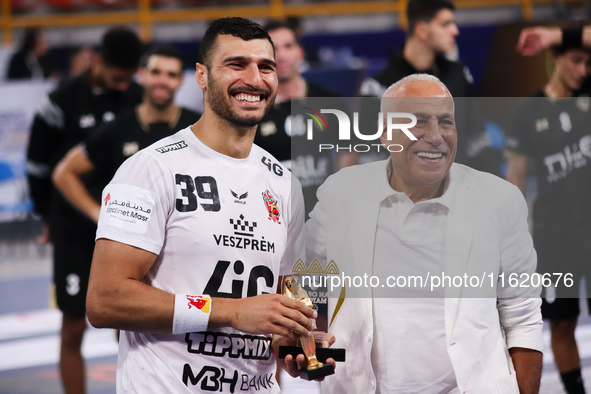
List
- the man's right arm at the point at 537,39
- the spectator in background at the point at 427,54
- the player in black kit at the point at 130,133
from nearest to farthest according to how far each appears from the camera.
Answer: the man's right arm at the point at 537,39, the spectator in background at the point at 427,54, the player in black kit at the point at 130,133

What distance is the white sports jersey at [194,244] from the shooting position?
235cm

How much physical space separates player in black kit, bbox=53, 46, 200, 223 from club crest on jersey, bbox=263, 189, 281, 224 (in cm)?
226

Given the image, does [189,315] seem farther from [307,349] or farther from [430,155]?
[430,155]

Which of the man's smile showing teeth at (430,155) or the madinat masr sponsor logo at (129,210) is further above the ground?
the man's smile showing teeth at (430,155)

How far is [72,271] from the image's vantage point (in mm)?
5066

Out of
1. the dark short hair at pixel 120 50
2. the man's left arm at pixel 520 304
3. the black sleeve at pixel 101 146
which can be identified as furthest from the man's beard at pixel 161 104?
the man's left arm at pixel 520 304

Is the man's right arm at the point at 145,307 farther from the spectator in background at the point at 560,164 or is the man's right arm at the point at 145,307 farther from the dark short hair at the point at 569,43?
the dark short hair at the point at 569,43

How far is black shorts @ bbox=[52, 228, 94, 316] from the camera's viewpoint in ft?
16.4

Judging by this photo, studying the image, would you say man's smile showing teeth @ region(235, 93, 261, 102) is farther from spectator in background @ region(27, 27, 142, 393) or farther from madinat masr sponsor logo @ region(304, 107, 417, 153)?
spectator in background @ region(27, 27, 142, 393)

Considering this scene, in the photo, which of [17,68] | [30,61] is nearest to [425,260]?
[17,68]

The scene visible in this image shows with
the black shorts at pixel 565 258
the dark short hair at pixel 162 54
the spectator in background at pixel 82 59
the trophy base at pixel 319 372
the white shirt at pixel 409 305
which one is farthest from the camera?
the spectator in background at pixel 82 59

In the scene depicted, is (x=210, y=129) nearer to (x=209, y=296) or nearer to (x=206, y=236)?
(x=206, y=236)

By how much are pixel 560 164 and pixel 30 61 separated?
11.1m

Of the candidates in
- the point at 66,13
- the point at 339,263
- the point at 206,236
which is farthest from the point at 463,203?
the point at 66,13
